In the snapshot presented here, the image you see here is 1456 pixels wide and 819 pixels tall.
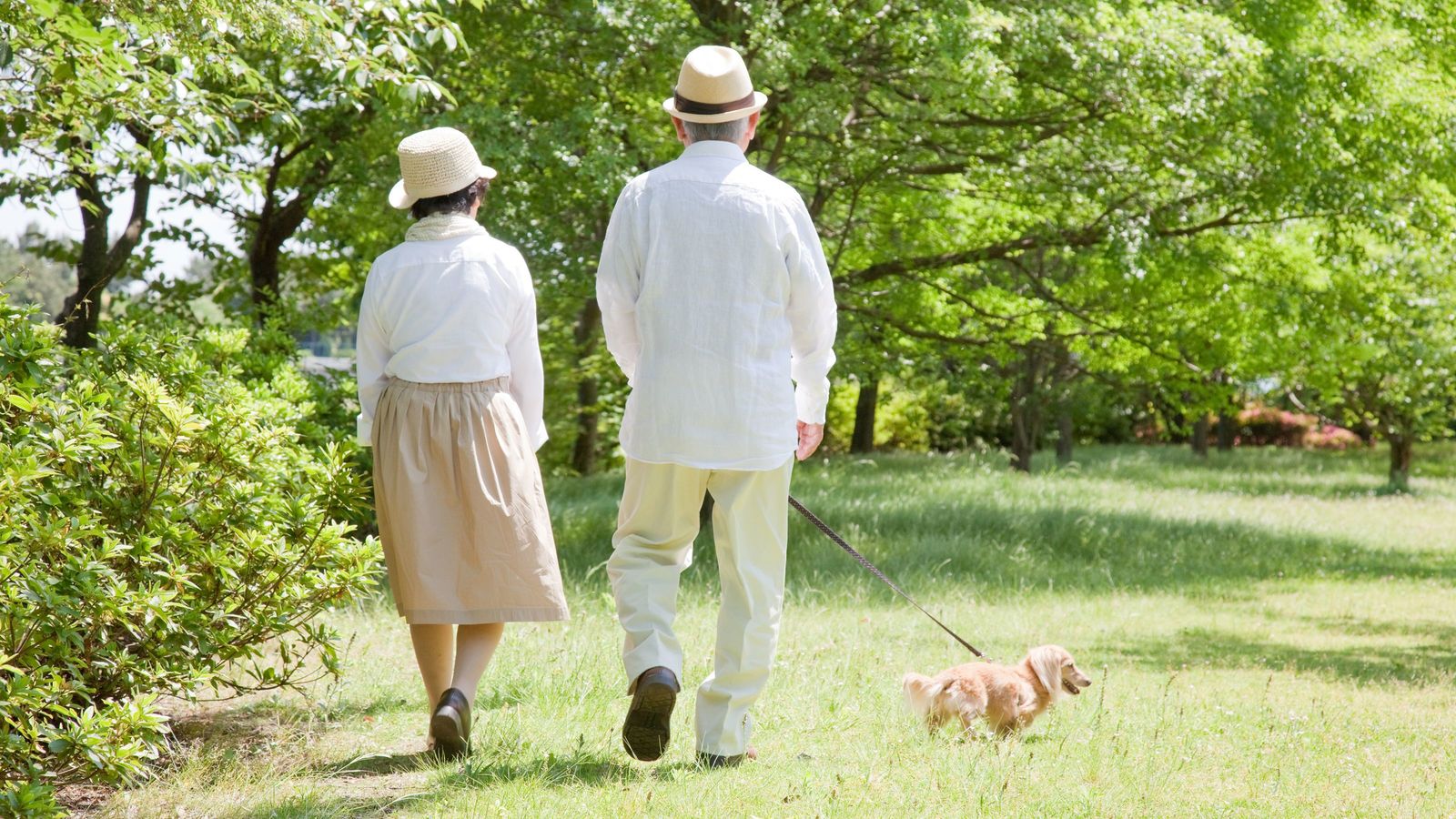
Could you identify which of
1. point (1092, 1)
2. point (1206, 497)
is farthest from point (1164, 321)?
point (1206, 497)

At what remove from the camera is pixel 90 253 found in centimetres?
973

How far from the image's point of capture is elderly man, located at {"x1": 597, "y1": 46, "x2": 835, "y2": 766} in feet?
12.5

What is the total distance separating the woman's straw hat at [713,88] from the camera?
12.8 feet

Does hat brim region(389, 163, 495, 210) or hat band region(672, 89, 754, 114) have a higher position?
hat band region(672, 89, 754, 114)

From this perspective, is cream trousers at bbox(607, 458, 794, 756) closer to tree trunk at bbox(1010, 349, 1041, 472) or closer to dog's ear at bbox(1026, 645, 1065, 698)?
dog's ear at bbox(1026, 645, 1065, 698)

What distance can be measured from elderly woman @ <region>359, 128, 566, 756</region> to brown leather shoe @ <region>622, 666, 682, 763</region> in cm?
48

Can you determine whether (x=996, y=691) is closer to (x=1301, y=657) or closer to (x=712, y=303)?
(x=712, y=303)

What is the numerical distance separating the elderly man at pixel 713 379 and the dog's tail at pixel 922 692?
2.99 feet

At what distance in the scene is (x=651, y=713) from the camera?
12.5 feet

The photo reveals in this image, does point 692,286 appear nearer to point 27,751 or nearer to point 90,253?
point 27,751

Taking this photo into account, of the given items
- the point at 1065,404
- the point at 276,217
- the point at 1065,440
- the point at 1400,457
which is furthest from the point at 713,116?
the point at 1065,440

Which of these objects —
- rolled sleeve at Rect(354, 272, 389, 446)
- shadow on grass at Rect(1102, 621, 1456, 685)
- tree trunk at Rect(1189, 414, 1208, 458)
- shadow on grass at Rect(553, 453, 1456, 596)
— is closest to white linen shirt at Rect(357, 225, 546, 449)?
rolled sleeve at Rect(354, 272, 389, 446)

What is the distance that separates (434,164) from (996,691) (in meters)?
2.68

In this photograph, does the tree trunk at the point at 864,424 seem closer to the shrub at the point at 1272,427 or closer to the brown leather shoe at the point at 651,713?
the shrub at the point at 1272,427
